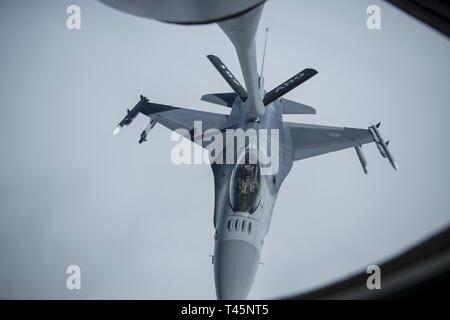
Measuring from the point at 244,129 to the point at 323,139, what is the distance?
144 cm

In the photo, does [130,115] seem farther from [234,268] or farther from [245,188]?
[234,268]

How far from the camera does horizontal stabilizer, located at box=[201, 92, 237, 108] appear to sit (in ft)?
21.0

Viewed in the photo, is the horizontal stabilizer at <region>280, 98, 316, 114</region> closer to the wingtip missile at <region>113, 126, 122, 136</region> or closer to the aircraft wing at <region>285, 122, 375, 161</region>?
the aircraft wing at <region>285, 122, 375, 161</region>

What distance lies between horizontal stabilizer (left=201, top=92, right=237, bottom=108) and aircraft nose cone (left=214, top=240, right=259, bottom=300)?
2.84 m

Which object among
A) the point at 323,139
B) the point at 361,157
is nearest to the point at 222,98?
the point at 323,139

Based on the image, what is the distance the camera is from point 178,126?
238 inches

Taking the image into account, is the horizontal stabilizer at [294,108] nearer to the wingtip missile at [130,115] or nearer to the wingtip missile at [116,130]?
the wingtip missile at [130,115]

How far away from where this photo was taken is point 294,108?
21.3 ft

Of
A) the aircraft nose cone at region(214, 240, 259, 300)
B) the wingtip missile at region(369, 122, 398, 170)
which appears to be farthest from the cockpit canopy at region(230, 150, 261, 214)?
the wingtip missile at region(369, 122, 398, 170)

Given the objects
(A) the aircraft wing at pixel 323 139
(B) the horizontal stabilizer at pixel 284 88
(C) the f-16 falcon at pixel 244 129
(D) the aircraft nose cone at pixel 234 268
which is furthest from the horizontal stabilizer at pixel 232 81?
(D) the aircraft nose cone at pixel 234 268

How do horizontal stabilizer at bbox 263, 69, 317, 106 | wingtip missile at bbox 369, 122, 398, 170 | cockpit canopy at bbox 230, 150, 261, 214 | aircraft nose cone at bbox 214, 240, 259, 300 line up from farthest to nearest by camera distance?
horizontal stabilizer at bbox 263, 69, 317, 106 → wingtip missile at bbox 369, 122, 398, 170 → cockpit canopy at bbox 230, 150, 261, 214 → aircraft nose cone at bbox 214, 240, 259, 300

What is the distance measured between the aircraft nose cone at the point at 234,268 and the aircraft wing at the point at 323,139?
6.58 ft
